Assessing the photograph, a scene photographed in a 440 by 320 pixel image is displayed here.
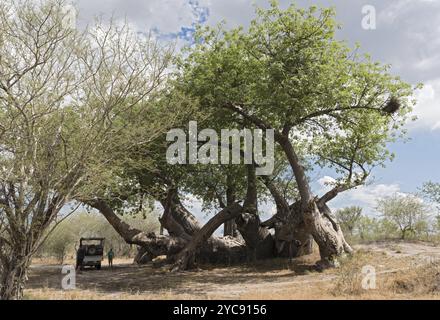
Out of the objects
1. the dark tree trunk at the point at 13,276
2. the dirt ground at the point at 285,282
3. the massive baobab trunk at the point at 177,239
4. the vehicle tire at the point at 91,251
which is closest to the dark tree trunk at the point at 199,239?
the massive baobab trunk at the point at 177,239

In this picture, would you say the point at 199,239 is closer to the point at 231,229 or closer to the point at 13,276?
the point at 231,229

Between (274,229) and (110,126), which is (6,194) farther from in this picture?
(274,229)

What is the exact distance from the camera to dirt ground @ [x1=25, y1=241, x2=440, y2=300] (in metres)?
11.5

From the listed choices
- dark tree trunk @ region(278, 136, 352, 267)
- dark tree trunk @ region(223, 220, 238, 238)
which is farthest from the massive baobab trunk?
dark tree trunk @ region(278, 136, 352, 267)

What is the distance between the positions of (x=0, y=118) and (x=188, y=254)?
13381 mm

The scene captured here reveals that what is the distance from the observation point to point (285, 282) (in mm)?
15508

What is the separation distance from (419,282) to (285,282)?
17.2 ft

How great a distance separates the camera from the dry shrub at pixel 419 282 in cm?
1103

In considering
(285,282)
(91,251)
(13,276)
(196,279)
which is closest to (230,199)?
(91,251)

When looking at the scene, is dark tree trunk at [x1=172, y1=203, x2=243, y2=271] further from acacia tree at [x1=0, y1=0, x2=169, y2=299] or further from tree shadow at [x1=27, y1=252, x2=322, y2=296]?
acacia tree at [x1=0, y1=0, x2=169, y2=299]

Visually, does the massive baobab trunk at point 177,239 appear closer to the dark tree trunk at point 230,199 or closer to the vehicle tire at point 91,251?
the dark tree trunk at point 230,199

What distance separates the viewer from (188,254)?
21141mm
